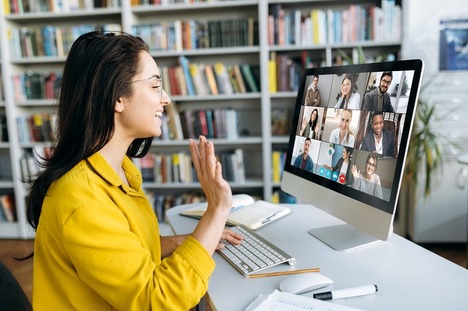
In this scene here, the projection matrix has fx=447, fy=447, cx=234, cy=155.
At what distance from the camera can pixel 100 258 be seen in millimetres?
842

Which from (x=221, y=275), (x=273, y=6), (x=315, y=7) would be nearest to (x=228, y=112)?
(x=273, y=6)

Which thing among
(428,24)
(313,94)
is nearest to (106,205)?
(313,94)

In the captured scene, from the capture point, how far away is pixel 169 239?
128 cm

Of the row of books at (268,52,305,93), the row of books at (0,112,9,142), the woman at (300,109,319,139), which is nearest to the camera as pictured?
the woman at (300,109,319,139)

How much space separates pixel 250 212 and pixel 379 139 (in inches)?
23.4

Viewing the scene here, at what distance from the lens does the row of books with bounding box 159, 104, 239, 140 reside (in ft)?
11.1

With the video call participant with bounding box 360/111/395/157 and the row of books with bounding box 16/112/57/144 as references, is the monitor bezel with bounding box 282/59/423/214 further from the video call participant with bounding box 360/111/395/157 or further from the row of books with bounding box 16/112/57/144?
the row of books with bounding box 16/112/57/144

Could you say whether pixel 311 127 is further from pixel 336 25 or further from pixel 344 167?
pixel 336 25

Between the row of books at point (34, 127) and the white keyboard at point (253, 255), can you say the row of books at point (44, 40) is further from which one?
the white keyboard at point (253, 255)

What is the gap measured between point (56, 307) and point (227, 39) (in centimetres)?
267

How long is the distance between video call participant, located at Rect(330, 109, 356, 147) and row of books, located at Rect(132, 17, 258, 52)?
7.18ft

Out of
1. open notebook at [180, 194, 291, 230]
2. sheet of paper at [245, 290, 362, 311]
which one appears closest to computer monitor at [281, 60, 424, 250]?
open notebook at [180, 194, 291, 230]

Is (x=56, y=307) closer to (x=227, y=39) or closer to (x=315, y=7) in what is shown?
(x=227, y=39)

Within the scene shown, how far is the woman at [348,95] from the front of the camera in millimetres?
1193
